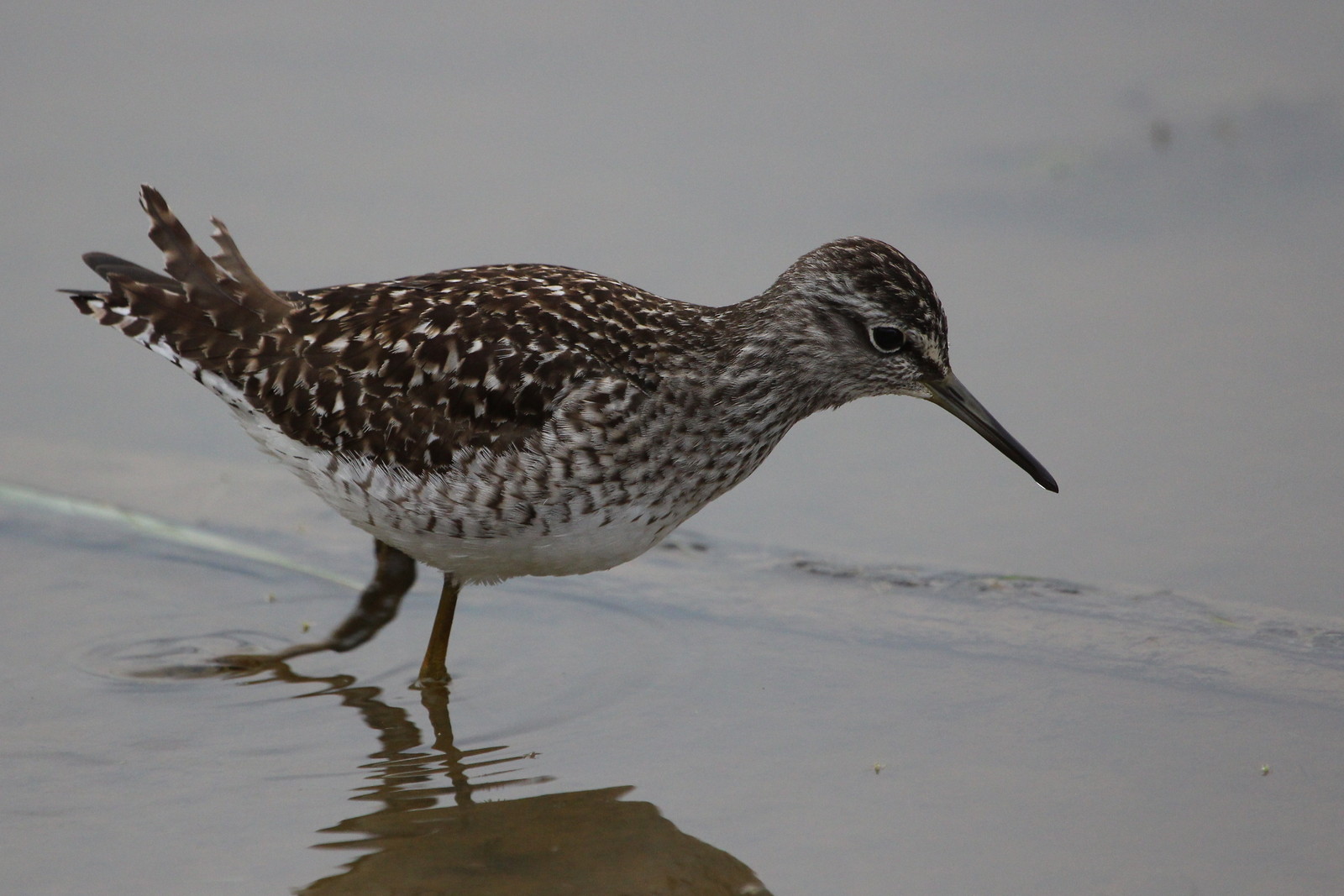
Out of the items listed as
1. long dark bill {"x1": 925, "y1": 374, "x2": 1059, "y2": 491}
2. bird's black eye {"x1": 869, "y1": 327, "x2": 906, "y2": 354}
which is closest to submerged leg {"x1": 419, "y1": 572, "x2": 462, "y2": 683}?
bird's black eye {"x1": 869, "y1": 327, "x2": 906, "y2": 354}

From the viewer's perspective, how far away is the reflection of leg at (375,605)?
7.96m

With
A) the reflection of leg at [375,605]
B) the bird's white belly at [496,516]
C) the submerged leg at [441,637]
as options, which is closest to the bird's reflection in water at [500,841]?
the submerged leg at [441,637]

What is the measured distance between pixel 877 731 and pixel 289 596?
10.9ft

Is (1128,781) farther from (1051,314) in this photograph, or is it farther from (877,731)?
(1051,314)

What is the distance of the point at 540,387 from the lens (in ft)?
23.1

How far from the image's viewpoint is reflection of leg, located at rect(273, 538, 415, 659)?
7.96 metres

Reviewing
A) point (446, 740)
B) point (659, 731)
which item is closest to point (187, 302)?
point (446, 740)

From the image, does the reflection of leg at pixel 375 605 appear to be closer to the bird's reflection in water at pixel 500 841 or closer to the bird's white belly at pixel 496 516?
the bird's white belly at pixel 496 516

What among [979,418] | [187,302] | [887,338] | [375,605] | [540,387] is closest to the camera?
[540,387]

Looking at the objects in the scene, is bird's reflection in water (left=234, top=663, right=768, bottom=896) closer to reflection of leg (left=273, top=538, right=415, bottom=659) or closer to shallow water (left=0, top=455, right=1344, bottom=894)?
shallow water (left=0, top=455, right=1344, bottom=894)

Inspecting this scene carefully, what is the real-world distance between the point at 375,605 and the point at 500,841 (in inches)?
96.0

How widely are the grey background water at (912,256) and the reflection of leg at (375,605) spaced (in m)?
0.23

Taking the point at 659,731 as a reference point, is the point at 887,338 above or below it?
above

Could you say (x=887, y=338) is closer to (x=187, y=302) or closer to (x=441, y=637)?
(x=441, y=637)
